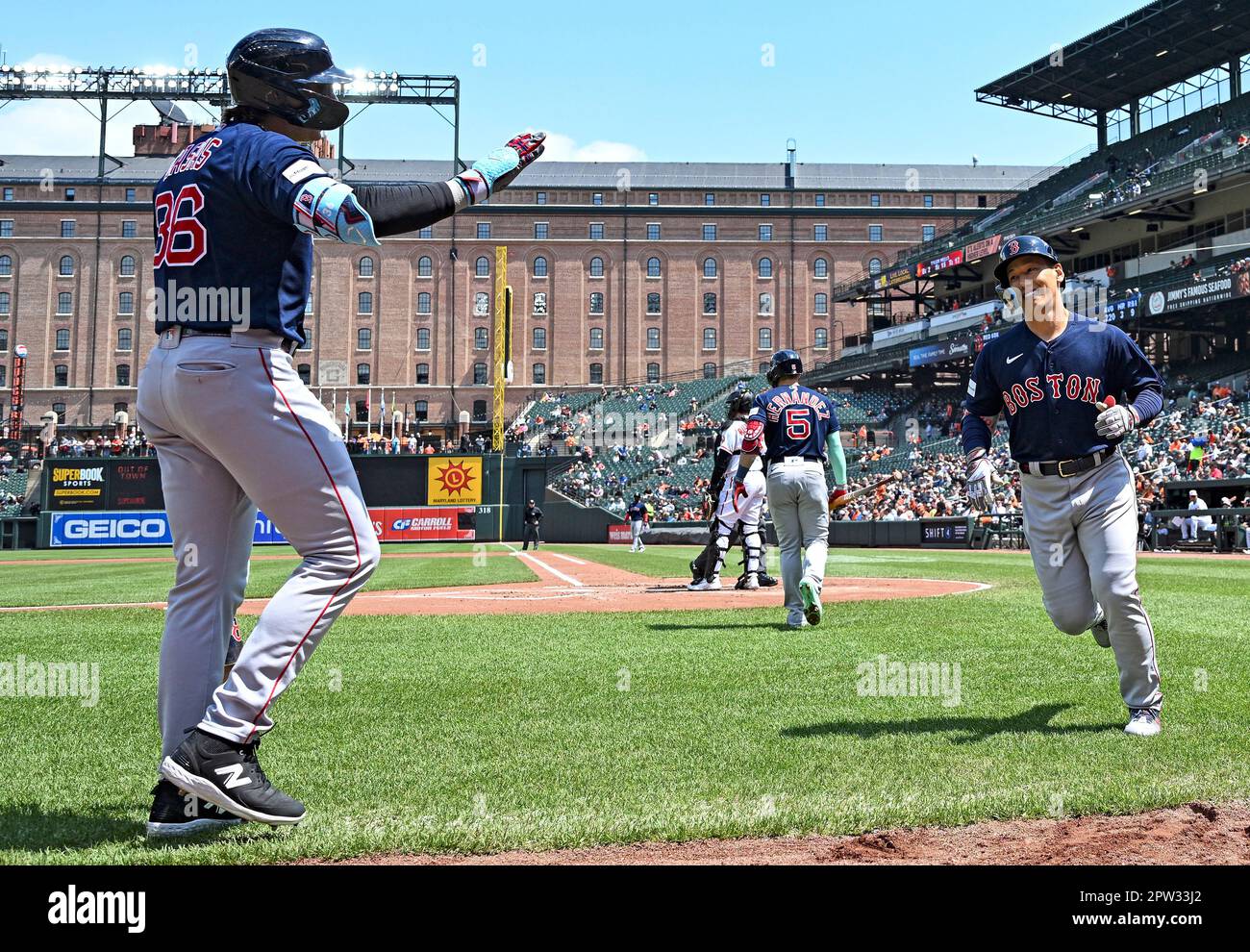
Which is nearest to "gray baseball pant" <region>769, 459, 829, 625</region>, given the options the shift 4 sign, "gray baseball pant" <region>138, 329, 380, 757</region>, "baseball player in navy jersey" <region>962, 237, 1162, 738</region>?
"baseball player in navy jersey" <region>962, 237, 1162, 738</region>

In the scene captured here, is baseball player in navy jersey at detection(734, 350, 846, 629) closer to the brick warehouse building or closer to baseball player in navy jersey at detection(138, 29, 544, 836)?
baseball player in navy jersey at detection(138, 29, 544, 836)

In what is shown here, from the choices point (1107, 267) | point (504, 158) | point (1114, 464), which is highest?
point (1107, 267)

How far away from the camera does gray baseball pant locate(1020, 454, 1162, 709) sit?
466 centimetres

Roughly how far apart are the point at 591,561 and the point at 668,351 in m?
56.8

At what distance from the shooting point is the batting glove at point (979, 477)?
5352 mm

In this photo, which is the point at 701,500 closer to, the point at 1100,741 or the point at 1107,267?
the point at 1107,267

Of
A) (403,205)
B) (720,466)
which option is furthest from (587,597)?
(403,205)

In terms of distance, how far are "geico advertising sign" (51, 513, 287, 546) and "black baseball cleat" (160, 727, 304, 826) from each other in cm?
3868

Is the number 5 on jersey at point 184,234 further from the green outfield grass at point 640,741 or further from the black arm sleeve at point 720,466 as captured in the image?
the black arm sleeve at point 720,466

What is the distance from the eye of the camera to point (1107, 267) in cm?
4203

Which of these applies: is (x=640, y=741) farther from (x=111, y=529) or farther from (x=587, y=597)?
(x=111, y=529)

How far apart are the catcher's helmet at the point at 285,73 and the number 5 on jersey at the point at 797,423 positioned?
5.58 m
